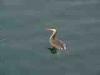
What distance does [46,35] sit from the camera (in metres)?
26.6

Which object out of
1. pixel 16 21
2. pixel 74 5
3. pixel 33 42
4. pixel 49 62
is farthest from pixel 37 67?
pixel 74 5

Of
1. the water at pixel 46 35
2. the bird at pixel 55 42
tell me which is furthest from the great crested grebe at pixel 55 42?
the water at pixel 46 35

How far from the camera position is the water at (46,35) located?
24.0 metres

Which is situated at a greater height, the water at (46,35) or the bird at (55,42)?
the bird at (55,42)

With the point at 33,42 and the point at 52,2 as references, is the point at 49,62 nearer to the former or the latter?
the point at 33,42

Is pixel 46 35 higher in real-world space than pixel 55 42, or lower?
lower

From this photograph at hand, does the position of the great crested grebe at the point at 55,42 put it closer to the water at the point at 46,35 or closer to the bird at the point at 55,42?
the bird at the point at 55,42

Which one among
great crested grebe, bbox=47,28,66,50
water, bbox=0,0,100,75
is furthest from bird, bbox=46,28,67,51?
water, bbox=0,0,100,75

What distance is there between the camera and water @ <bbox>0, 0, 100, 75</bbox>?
78.8ft

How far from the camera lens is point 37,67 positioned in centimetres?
2406

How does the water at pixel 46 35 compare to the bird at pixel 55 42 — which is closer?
the water at pixel 46 35

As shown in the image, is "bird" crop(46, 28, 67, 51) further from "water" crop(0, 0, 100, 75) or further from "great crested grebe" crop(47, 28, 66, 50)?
"water" crop(0, 0, 100, 75)

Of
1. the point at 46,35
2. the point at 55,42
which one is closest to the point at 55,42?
the point at 55,42

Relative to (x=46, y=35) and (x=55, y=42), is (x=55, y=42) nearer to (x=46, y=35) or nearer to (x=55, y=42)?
(x=55, y=42)
